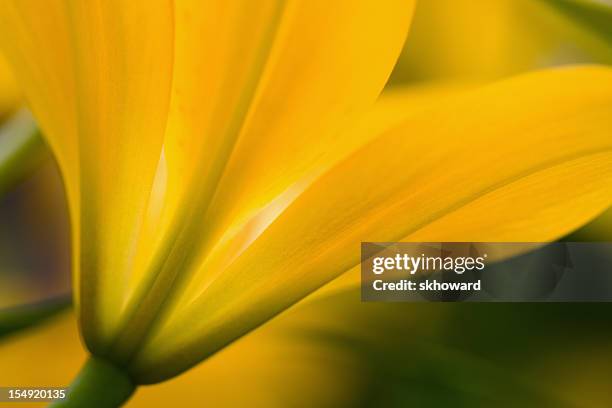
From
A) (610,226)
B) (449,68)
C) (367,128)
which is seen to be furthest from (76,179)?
(610,226)

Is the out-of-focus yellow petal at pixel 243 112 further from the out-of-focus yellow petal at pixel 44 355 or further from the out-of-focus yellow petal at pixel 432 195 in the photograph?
the out-of-focus yellow petal at pixel 44 355

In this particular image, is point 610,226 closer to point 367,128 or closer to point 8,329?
point 367,128

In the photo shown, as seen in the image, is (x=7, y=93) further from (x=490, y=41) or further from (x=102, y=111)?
(x=490, y=41)

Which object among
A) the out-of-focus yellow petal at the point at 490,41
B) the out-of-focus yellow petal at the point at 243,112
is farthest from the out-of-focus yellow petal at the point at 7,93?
the out-of-focus yellow petal at the point at 490,41

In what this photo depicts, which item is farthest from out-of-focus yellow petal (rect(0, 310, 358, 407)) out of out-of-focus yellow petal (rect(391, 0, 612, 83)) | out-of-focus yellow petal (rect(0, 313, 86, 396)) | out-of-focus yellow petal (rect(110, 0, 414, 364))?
out-of-focus yellow petal (rect(391, 0, 612, 83))

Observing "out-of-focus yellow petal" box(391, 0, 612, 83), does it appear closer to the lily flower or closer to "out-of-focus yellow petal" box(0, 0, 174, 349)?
the lily flower
